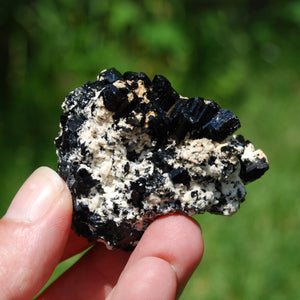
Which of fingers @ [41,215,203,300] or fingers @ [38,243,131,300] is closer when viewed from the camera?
fingers @ [41,215,203,300]

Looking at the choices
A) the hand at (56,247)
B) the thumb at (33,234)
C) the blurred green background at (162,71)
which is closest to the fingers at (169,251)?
the hand at (56,247)

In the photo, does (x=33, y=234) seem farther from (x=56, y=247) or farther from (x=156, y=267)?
(x=156, y=267)

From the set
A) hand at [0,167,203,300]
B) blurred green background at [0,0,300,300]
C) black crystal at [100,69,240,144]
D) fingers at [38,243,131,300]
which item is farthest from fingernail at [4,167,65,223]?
blurred green background at [0,0,300,300]

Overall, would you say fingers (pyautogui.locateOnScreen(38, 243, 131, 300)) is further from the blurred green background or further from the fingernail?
the blurred green background

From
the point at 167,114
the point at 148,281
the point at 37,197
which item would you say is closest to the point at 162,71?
the point at 167,114

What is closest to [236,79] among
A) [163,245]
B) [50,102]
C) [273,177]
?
[273,177]

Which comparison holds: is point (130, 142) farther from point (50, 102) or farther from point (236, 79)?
point (236, 79)
